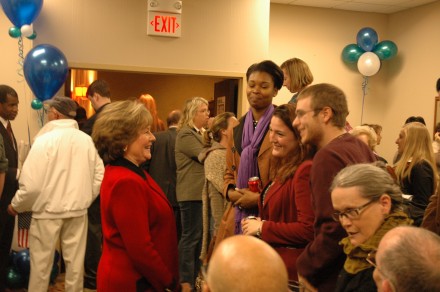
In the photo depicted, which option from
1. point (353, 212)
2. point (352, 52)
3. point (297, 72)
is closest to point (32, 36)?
point (297, 72)

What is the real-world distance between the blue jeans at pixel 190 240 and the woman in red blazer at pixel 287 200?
2094 millimetres

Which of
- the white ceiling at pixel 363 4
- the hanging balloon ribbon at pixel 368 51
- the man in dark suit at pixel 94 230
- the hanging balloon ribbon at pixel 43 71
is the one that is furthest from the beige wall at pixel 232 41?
the man in dark suit at pixel 94 230

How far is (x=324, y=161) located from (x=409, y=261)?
71 cm

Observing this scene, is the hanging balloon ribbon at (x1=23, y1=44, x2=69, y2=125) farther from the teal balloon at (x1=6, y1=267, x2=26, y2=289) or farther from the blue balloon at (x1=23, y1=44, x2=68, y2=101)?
the teal balloon at (x1=6, y1=267, x2=26, y2=289)

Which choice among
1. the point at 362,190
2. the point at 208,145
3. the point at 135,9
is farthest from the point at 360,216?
the point at 135,9

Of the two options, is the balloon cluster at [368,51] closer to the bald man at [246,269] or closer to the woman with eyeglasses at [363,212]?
the woman with eyeglasses at [363,212]

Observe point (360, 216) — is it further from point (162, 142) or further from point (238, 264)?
point (162, 142)

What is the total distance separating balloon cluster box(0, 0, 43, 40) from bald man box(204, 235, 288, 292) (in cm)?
449

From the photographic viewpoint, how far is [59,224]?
376 cm

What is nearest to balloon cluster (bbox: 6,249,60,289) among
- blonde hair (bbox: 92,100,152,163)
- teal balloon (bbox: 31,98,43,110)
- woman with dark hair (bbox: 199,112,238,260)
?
teal balloon (bbox: 31,98,43,110)

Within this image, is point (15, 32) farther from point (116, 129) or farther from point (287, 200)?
point (287, 200)

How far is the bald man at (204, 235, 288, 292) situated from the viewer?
1.09 meters

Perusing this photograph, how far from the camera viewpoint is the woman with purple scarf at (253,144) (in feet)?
8.50

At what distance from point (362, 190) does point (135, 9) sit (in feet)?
15.4
